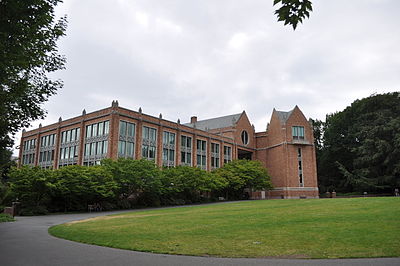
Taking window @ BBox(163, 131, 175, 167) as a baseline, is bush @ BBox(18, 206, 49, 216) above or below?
below

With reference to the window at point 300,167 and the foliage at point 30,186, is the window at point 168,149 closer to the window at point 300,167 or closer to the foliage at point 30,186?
the foliage at point 30,186

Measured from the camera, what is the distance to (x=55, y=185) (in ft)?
92.4

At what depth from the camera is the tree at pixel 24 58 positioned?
9953 mm

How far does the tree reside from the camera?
392 inches

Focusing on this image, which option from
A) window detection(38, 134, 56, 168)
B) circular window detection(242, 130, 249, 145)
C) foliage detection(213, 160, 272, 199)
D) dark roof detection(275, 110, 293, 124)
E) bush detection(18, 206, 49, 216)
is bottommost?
bush detection(18, 206, 49, 216)

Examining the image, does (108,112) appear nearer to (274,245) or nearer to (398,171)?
(274,245)

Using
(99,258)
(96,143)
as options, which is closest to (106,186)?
(96,143)

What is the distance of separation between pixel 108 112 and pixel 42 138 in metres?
19.2

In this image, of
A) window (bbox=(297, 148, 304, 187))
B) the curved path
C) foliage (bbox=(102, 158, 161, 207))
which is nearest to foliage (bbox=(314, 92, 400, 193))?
window (bbox=(297, 148, 304, 187))

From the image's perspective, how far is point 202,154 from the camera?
55.6 m

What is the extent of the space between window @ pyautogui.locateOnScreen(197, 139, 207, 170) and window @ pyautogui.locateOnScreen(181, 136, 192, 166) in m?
2.37

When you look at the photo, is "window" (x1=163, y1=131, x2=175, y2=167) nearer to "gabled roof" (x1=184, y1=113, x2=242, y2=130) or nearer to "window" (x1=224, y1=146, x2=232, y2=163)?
"window" (x1=224, y1=146, x2=232, y2=163)

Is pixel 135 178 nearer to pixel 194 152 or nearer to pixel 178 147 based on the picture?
pixel 178 147

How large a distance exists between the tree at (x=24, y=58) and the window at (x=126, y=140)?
25.4 m
